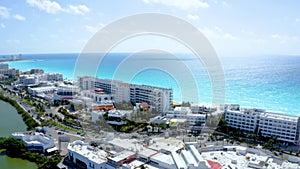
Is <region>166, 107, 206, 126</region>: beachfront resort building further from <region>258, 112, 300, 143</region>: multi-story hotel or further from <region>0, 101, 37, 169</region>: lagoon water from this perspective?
<region>0, 101, 37, 169</region>: lagoon water

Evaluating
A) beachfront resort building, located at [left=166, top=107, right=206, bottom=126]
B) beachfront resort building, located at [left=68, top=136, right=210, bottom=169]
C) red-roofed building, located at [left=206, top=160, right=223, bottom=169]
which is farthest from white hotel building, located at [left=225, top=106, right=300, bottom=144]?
red-roofed building, located at [left=206, top=160, right=223, bottom=169]

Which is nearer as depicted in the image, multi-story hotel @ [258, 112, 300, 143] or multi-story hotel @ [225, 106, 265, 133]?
multi-story hotel @ [258, 112, 300, 143]

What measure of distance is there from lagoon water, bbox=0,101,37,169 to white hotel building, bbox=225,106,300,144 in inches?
325

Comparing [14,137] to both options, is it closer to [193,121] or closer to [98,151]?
[98,151]

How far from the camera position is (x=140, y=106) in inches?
464

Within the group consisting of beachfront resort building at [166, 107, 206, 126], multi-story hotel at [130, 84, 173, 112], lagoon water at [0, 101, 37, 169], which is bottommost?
lagoon water at [0, 101, 37, 169]

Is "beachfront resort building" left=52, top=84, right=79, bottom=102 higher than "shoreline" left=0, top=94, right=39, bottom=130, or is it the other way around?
"beachfront resort building" left=52, top=84, right=79, bottom=102

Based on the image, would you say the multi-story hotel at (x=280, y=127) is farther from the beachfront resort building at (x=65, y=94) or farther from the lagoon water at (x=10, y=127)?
the beachfront resort building at (x=65, y=94)

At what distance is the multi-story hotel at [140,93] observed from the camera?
12391 mm

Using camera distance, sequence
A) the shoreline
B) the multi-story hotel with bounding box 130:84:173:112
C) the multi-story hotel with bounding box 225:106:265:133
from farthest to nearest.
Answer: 1. the multi-story hotel with bounding box 130:84:173:112
2. the shoreline
3. the multi-story hotel with bounding box 225:106:265:133

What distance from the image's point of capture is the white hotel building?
901cm

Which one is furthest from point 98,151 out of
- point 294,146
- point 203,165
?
point 294,146

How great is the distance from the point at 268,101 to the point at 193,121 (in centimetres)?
919

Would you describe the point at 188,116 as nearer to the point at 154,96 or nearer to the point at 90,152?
the point at 154,96
